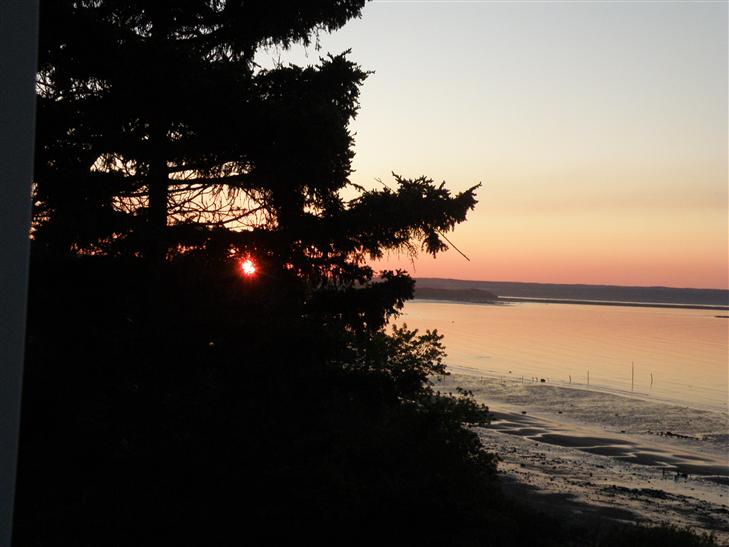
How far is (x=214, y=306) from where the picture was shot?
29.5 ft

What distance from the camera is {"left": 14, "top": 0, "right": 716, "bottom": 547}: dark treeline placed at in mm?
7465

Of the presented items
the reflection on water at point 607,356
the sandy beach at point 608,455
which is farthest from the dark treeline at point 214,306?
the reflection on water at point 607,356

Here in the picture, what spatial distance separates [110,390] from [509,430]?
28013 mm

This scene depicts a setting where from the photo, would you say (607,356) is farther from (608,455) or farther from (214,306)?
(214,306)

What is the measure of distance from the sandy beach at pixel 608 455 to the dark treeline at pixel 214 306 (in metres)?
7.07

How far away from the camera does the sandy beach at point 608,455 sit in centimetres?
2127

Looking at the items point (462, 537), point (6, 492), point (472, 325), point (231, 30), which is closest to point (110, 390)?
point (462, 537)

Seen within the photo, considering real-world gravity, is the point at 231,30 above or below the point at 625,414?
above

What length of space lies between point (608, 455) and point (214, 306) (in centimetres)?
Result: 2406

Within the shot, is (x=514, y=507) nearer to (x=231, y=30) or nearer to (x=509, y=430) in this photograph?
(x=231, y=30)

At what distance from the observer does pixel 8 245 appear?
81.0 inches

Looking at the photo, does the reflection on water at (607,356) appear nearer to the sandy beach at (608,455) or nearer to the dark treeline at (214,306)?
the sandy beach at (608,455)

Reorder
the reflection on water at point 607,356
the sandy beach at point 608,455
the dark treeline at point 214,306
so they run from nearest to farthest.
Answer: the dark treeline at point 214,306 → the sandy beach at point 608,455 → the reflection on water at point 607,356

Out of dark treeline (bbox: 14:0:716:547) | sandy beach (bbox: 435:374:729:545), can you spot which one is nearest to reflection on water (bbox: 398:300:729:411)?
sandy beach (bbox: 435:374:729:545)
